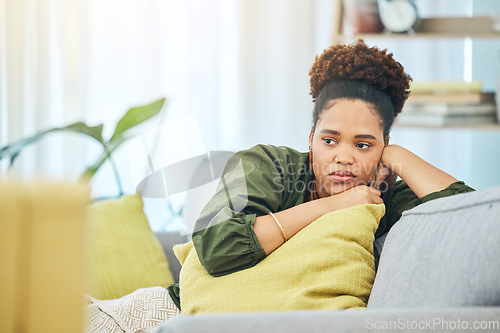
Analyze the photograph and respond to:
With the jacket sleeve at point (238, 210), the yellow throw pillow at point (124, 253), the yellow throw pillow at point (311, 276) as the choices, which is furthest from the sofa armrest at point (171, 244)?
the yellow throw pillow at point (311, 276)

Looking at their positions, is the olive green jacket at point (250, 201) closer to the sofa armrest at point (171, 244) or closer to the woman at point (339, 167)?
the woman at point (339, 167)

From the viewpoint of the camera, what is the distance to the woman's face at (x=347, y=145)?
3.80 ft

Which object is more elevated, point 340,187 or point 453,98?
point 453,98

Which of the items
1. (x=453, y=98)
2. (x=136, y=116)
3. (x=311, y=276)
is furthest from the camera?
(x=453, y=98)

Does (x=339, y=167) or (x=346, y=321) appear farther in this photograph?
(x=339, y=167)

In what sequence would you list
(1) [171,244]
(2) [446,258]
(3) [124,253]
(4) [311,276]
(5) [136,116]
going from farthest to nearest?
(5) [136,116], (1) [171,244], (3) [124,253], (4) [311,276], (2) [446,258]

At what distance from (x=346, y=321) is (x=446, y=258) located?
0.77 feet

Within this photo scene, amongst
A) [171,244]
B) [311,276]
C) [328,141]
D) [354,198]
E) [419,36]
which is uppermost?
[419,36]

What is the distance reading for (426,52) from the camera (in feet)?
8.84

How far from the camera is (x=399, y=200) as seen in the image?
3.89 ft

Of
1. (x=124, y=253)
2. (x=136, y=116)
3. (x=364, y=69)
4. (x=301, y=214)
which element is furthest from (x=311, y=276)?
(x=136, y=116)

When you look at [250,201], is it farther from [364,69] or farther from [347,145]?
[364,69]

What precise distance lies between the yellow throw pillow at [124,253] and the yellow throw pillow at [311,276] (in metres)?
0.62

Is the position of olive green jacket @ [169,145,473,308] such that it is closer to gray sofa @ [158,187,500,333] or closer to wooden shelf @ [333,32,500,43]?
gray sofa @ [158,187,500,333]
